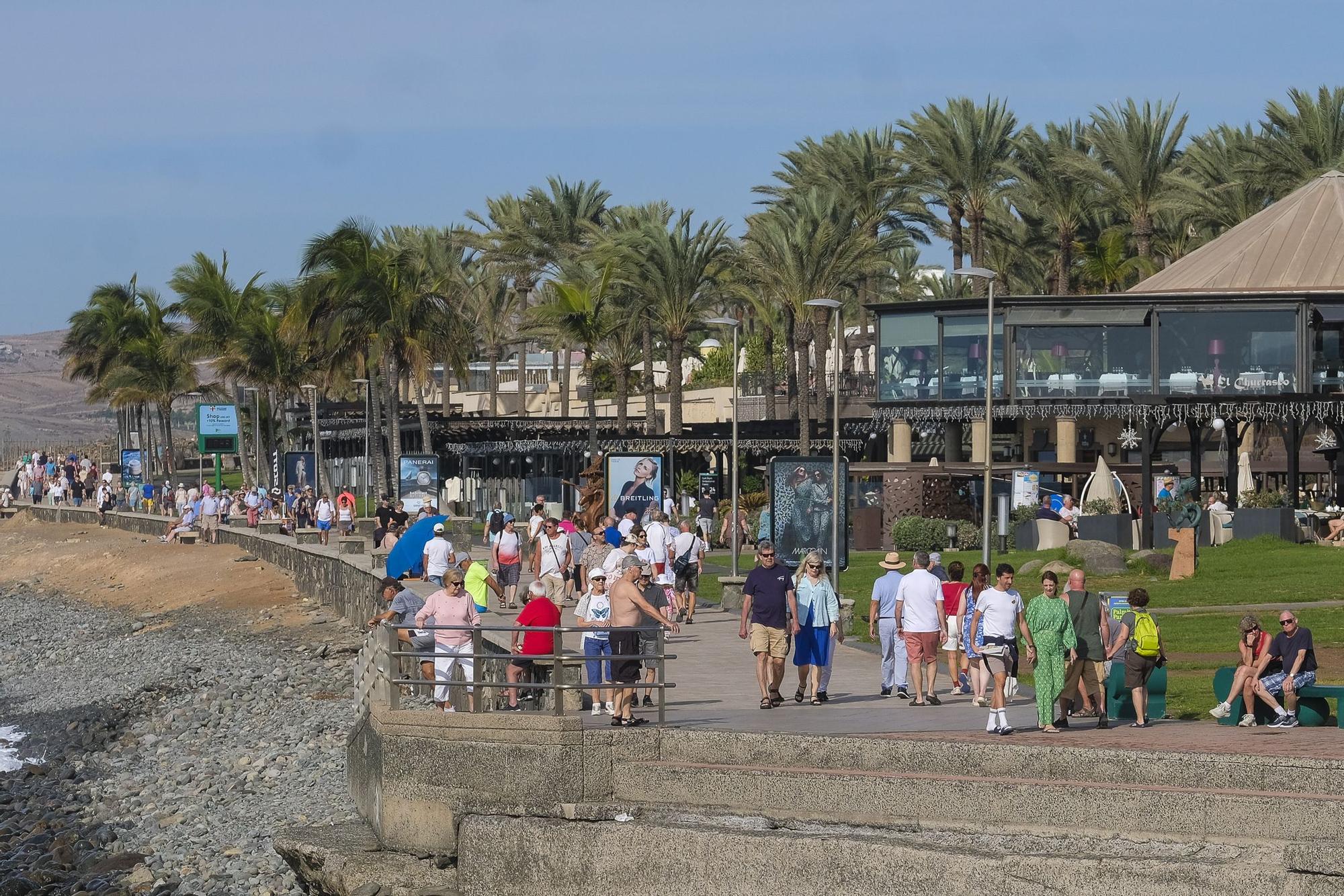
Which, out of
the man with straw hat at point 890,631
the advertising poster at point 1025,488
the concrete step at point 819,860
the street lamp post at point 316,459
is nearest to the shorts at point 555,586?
the man with straw hat at point 890,631

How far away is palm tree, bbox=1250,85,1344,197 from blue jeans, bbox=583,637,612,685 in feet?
142

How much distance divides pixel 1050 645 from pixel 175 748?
15.2 metres

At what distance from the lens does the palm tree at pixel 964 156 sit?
56250 millimetres

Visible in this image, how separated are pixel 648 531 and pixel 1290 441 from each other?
83.9 feet

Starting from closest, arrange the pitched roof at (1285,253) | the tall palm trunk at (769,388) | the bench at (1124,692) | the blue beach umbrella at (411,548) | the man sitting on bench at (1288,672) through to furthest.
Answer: the man sitting on bench at (1288,672) → the bench at (1124,692) → the blue beach umbrella at (411,548) → the pitched roof at (1285,253) → the tall palm trunk at (769,388)

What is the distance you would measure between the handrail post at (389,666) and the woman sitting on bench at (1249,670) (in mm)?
6791

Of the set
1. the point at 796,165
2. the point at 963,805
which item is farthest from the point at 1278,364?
the point at 963,805

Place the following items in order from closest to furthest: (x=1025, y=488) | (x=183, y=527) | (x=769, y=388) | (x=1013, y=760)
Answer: (x=1013, y=760)
(x=1025, y=488)
(x=183, y=527)
(x=769, y=388)

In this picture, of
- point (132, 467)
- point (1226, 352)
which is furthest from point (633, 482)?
point (132, 467)

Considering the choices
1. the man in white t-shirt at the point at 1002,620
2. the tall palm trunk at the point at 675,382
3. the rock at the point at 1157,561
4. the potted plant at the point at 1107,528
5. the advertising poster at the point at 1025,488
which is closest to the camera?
the man in white t-shirt at the point at 1002,620

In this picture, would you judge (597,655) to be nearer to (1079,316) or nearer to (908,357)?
(1079,316)

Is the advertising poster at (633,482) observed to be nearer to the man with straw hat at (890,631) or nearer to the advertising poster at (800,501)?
the advertising poster at (800,501)

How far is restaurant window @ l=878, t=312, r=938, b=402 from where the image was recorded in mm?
47875

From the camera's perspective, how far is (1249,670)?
14.3 metres
